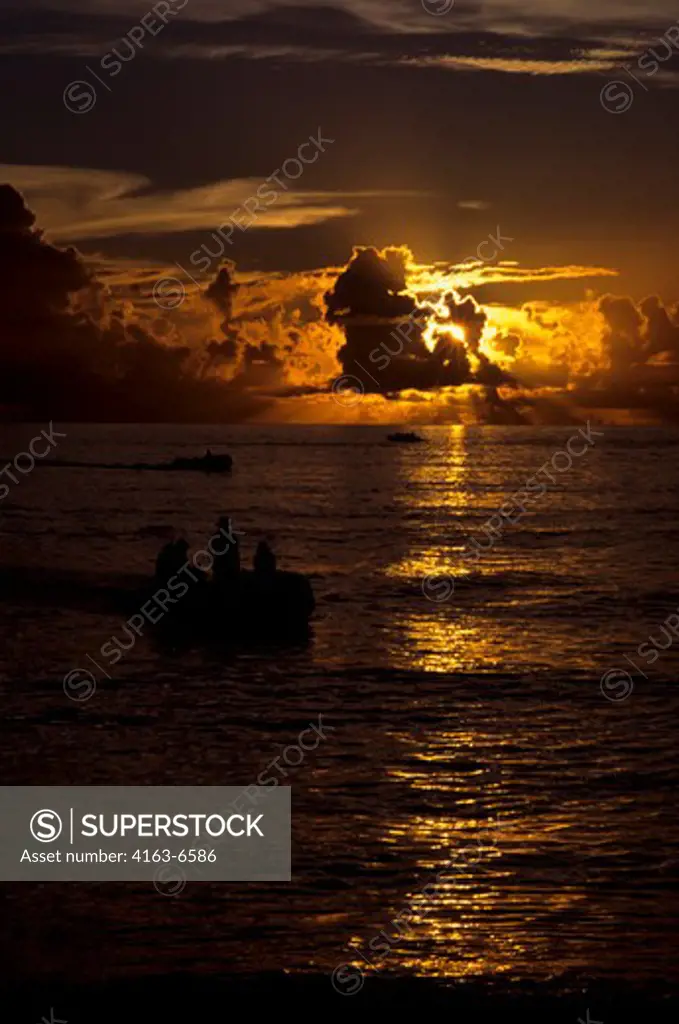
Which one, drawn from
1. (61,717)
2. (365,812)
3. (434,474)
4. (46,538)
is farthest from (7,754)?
(434,474)

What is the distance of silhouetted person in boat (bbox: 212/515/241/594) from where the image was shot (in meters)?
40.0

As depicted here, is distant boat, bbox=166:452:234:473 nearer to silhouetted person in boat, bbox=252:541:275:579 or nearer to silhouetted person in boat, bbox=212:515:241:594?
silhouetted person in boat, bbox=212:515:241:594

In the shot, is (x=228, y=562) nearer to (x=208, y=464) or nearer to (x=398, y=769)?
(x=398, y=769)

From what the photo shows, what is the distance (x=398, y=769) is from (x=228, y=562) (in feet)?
51.4

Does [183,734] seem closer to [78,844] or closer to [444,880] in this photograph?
[78,844]

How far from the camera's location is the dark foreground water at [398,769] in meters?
16.9

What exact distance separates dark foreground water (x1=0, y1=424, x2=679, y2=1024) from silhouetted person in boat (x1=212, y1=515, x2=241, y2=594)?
9.83 ft

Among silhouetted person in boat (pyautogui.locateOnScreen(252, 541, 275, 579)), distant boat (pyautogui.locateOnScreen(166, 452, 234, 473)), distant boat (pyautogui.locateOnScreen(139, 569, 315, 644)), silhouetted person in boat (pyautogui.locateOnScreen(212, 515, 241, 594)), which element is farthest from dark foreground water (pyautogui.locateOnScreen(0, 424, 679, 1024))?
distant boat (pyautogui.locateOnScreen(166, 452, 234, 473))

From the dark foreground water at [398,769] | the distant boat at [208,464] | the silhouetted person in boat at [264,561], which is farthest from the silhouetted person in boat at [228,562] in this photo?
the distant boat at [208,464]

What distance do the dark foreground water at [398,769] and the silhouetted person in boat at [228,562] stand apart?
300 centimetres

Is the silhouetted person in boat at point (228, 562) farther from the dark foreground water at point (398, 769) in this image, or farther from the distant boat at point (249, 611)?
the dark foreground water at point (398, 769)

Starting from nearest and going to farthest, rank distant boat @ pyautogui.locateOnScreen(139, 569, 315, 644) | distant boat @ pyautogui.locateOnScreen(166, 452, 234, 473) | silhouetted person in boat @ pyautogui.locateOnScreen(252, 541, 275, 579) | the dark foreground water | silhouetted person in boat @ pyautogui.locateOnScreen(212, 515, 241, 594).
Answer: the dark foreground water → silhouetted person in boat @ pyautogui.locateOnScreen(252, 541, 275, 579) → silhouetted person in boat @ pyautogui.locateOnScreen(212, 515, 241, 594) → distant boat @ pyautogui.locateOnScreen(139, 569, 315, 644) → distant boat @ pyautogui.locateOnScreen(166, 452, 234, 473)

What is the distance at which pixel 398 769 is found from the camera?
25.6 metres

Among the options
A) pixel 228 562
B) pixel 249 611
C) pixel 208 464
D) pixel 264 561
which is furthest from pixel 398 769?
pixel 208 464
